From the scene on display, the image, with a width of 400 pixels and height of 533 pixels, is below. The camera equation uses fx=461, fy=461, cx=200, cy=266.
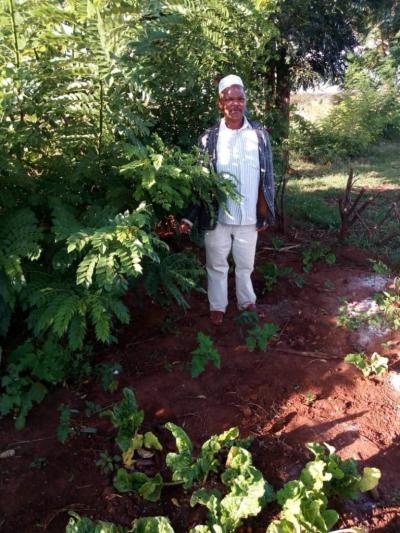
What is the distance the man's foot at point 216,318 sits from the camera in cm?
369

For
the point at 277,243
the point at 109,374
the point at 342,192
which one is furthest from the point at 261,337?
the point at 342,192

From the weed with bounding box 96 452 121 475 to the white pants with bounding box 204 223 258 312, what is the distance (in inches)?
61.0

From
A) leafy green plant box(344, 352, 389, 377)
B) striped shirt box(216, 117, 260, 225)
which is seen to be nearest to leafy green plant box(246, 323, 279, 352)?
leafy green plant box(344, 352, 389, 377)

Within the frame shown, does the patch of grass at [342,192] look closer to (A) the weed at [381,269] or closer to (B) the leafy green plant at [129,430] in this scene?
(A) the weed at [381,269]

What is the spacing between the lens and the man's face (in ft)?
10.1

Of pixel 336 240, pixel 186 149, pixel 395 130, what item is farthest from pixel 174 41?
pixel 395 130

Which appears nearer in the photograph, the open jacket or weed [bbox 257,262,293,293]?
the open jacket

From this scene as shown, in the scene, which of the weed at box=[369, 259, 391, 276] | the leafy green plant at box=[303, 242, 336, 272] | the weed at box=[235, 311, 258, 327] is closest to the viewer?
the weed at box=[235, 311, 258, 327]

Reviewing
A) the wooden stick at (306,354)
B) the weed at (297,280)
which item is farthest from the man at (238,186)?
the weed at (297,280)

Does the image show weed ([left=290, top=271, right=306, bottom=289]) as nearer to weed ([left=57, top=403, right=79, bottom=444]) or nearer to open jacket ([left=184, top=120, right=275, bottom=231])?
open jacket ([left=184, top=120, right=275, bottom=231])

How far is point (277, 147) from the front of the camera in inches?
196

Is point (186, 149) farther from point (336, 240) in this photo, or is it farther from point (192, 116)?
point (336, 240)

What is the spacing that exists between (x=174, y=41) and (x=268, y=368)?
2.32 meters

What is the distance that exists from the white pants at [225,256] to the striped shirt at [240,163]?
13cm
